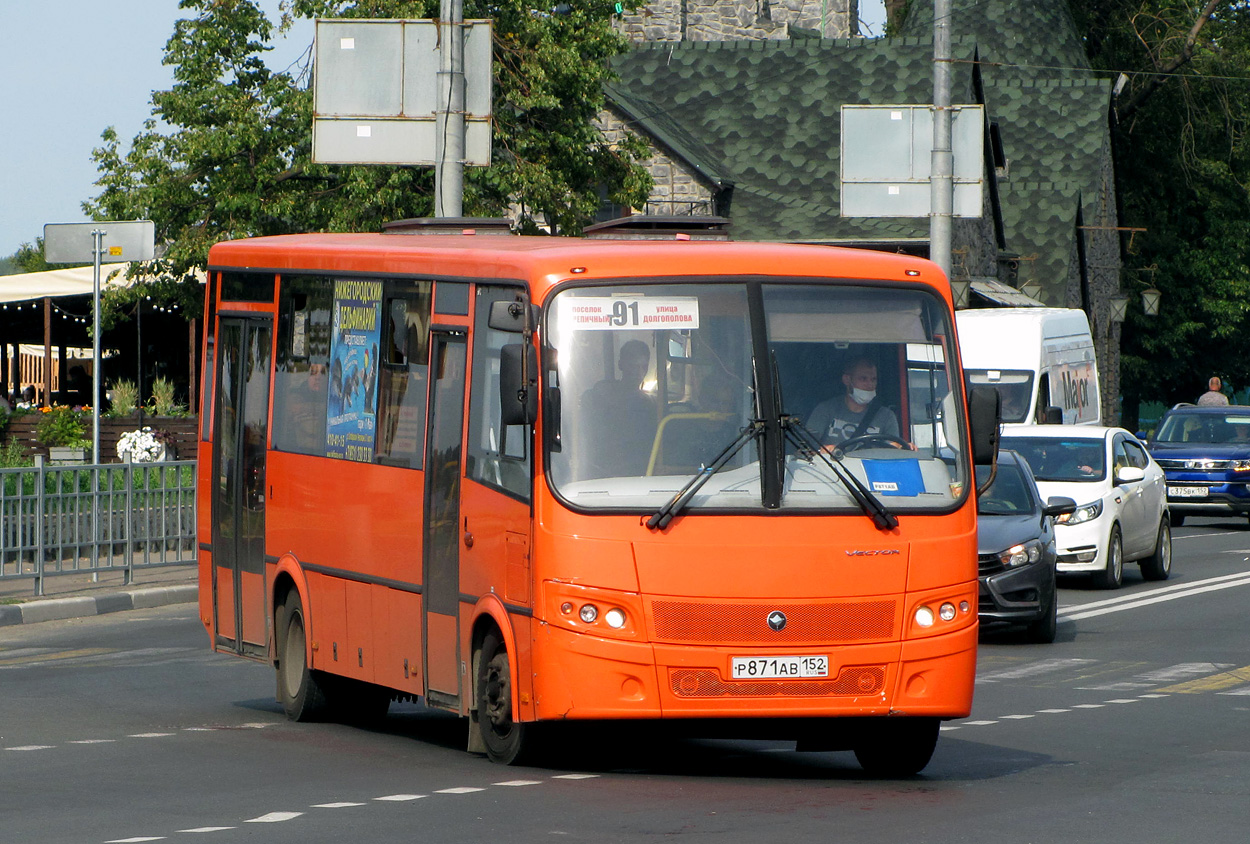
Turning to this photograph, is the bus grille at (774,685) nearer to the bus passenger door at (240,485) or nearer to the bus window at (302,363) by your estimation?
the bus window at (302,363)

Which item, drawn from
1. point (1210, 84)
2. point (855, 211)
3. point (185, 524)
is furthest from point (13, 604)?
point (1210, 84)

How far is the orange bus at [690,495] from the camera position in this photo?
347 inches

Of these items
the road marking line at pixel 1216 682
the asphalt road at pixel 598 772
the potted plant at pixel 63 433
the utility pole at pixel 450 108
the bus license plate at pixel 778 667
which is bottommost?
the road marking line at pixel 1216 682

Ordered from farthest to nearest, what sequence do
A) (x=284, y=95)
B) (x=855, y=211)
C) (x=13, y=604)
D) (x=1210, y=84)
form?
(x=1210, y=84)
(x=284, y=95)
(x=855, y=211)
(x=13, y=604)

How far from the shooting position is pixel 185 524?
2069 cm

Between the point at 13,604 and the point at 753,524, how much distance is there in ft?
34.8

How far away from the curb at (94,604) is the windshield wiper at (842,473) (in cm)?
1046

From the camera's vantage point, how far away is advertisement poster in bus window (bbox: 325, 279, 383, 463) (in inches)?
431

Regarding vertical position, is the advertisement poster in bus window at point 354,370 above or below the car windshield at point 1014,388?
above

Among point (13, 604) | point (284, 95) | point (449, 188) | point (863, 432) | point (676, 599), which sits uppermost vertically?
point (284, 95)

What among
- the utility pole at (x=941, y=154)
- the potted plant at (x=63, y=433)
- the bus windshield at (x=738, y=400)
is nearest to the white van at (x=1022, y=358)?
the utility pole at (x=941, y=154)

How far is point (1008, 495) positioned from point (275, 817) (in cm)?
1036

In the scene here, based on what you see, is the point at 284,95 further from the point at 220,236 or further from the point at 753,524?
the point at 753,524

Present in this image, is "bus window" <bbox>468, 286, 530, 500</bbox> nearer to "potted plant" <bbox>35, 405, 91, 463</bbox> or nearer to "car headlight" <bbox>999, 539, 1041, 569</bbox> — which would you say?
"car headlight" <bbox>999, 539, 1041, 569</bbox>
